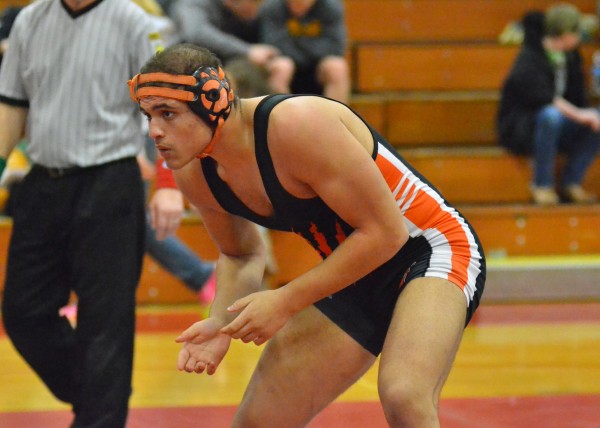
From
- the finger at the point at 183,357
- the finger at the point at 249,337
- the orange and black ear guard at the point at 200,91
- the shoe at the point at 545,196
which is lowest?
the shoe at the point at 545,196

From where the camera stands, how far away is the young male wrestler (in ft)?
7.80

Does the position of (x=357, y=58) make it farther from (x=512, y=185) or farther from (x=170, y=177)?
(x=170, y=177)

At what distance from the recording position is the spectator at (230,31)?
6.36 metres

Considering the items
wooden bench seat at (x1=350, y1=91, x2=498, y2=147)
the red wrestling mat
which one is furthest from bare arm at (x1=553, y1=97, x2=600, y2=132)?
the red wrestling mat

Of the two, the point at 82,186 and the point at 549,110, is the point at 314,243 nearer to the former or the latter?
the point at 82,186

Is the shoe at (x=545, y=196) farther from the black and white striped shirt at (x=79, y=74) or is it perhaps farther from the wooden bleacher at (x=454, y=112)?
the black and white striped shirt at (x=79, y=74)

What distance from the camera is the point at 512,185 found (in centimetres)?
738

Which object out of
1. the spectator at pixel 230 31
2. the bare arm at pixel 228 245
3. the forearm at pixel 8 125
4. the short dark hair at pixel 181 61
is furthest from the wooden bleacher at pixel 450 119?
the short dark hair at pixel 181 61

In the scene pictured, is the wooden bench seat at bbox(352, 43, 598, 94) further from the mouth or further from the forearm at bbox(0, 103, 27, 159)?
the mouth

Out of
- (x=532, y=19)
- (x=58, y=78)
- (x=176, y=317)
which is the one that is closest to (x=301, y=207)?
(x=58, y=78)

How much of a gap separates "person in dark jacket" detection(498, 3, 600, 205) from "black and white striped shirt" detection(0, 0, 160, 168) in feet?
14.0

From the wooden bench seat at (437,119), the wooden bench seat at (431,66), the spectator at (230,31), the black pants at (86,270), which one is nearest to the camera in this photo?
the black pants at (86,270)

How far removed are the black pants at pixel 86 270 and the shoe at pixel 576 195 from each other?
455 cm

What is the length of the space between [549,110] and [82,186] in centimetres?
446
